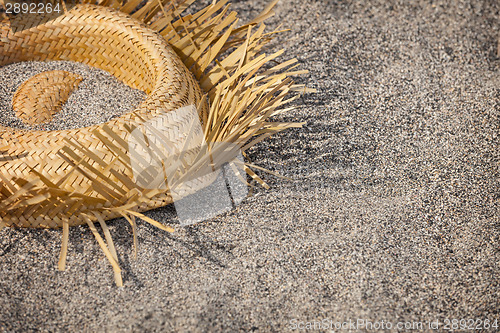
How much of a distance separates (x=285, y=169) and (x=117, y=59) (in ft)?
2.11

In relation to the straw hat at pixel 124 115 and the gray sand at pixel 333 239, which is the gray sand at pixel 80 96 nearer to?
the straw hat at pixel 124 115

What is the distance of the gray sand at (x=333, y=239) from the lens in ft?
3.70

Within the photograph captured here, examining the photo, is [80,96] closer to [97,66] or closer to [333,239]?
[97,66]

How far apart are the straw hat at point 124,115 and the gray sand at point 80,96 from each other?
2cm

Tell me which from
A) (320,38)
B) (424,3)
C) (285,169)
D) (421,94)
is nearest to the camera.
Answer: (285,169)

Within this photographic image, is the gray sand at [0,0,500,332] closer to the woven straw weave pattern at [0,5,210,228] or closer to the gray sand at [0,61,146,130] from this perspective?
the woven straw weave pattern at [0,5,210,228]

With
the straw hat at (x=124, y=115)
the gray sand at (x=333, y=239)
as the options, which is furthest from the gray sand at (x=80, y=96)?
the gray sand at (x=333, y=239)

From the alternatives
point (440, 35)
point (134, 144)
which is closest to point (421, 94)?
point (440, 35)

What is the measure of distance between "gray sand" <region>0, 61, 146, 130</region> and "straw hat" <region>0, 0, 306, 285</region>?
0.02 metres

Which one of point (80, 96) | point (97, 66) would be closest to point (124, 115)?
point (80, 96)

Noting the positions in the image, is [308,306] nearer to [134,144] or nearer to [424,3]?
[134,144]

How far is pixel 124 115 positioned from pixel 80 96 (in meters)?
0.32

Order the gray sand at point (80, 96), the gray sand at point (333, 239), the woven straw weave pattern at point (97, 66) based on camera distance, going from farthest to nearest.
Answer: the gray sand at point (80, 96)
the woven straw weave pattern at point (97, 66)
the gray sand at point (333, 239)

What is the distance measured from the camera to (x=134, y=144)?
1.26m
